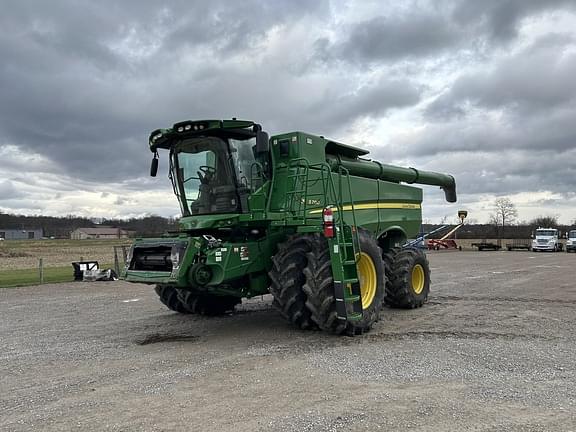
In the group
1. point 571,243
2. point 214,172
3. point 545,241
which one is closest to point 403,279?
point 214,172

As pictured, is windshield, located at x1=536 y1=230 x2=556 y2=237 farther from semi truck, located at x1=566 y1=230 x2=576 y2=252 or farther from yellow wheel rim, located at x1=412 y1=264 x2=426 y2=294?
yellow wheel rim, located at x1=412 y1=264 x2=426 y2=294

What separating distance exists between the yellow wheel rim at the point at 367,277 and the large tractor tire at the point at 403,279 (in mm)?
2053

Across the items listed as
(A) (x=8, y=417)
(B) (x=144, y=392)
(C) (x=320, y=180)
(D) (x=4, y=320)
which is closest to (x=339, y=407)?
(B) (x=144, y=392)

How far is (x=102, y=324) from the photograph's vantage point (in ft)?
32.4

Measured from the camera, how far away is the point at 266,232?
862 cm

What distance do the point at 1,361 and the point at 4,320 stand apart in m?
4.29

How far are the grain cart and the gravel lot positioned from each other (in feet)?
2.17

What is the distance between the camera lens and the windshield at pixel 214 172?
8453 mm

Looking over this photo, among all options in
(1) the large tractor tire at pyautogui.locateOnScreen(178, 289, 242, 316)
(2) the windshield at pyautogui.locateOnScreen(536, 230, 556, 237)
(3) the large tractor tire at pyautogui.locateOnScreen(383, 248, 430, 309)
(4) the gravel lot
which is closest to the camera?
(4) the gravel lot

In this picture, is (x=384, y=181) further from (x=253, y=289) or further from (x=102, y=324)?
(x=102, y=324)

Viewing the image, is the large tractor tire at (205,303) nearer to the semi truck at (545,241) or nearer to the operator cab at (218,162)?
the operator cab at (218,162)

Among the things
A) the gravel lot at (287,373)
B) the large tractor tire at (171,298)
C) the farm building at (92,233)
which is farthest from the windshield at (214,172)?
the farm building at (92,233)

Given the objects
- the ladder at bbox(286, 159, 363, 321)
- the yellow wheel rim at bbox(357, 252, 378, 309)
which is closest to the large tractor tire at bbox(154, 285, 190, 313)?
the ladder at bbox(286, 159, 363, 321)

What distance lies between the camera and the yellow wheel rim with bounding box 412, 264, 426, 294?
11.4 m
